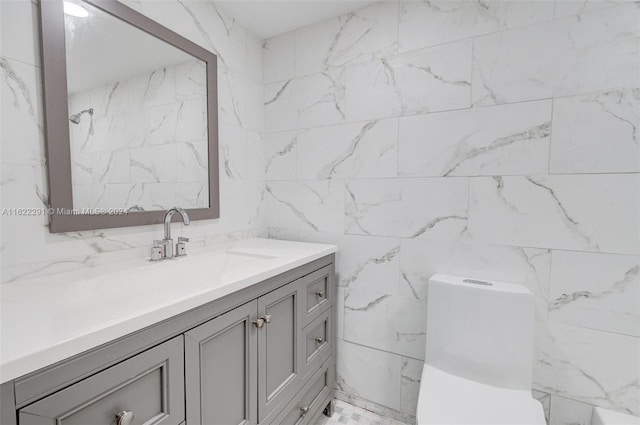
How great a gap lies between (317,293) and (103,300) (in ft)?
3.07

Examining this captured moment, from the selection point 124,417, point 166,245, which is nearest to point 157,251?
point 166,245

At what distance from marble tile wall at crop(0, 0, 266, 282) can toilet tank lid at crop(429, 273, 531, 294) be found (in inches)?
46.6

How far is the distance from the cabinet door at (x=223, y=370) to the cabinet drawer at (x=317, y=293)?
377 mm

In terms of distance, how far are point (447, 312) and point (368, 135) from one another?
1.00m

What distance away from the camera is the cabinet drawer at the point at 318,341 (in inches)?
56.4

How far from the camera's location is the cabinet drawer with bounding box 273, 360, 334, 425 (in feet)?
4.23

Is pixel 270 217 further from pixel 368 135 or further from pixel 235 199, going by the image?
pixel 368 135

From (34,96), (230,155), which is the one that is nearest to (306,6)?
(230,155)

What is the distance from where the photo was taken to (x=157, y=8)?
4.34ft

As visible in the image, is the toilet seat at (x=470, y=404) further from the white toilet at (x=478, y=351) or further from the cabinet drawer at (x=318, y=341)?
the cabinet drawer at (x=318, y=341)

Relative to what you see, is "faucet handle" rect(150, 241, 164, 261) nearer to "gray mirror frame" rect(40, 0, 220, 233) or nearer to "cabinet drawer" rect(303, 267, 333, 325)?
"gray mirror frame" rect(40, 0, 220, 233)

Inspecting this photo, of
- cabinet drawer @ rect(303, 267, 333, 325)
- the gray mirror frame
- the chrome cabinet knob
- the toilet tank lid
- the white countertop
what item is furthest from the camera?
cabinet drawer @ rect(303, 267, 333, 325)
